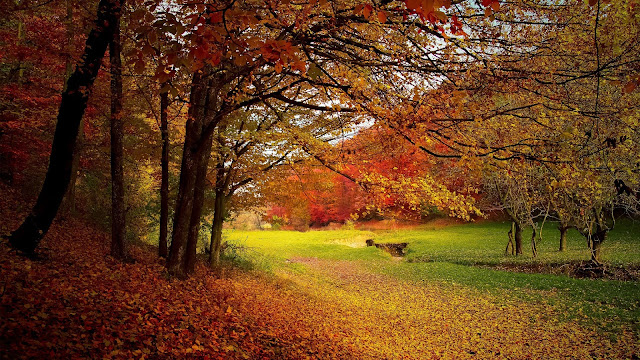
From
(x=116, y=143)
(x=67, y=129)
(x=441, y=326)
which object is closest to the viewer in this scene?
(x=67, y=129)

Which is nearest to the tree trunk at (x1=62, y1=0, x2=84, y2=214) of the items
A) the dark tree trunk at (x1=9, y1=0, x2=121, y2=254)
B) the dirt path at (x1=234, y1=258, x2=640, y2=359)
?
the dark tree trunk at (x1=9, y1=0, x2=121, y2=254)

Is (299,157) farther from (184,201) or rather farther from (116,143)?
(116,143)

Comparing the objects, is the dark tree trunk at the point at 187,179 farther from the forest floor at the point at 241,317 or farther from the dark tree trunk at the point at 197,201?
the forest floor at the point at 241,317

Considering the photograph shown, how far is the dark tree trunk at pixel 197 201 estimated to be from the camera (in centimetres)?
916

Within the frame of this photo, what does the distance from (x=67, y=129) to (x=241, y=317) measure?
15.7ft

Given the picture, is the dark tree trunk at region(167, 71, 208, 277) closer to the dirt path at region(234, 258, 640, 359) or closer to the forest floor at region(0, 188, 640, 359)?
the forest floor at region(0, 188, 640, 359)

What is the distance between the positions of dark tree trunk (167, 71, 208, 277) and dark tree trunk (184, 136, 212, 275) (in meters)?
0.21

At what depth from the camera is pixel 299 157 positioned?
11.6 metres

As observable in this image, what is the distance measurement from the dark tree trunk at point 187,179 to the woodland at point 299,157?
5cm

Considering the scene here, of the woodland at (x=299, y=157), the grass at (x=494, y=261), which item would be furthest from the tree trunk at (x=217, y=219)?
the grass at (x=494, y=261)

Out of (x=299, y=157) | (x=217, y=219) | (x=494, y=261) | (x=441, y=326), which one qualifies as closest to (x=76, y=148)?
(x=217, y=219)

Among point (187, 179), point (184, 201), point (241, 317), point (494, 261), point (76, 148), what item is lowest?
point (494, 261)

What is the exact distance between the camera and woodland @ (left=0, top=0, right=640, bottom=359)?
17.0 ft

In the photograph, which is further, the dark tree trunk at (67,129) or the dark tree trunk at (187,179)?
the dark tree trunk at (187,179)
